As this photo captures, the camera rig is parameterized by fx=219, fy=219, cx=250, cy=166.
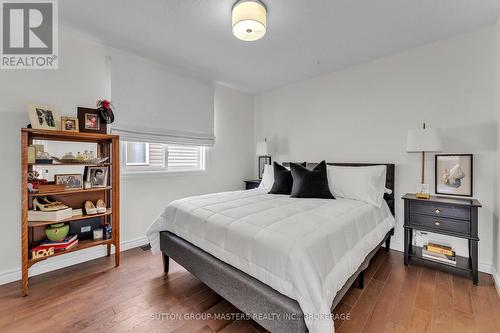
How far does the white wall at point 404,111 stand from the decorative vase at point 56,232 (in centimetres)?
315

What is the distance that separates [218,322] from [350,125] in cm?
287

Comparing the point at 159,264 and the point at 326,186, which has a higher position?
the point at 326,186

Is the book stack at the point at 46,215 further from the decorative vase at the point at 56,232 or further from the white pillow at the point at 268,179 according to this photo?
the white pillow at the point at 268,179

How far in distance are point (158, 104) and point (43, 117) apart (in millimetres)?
1249

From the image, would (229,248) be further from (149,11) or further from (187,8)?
(149,11)

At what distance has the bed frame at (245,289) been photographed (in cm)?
120

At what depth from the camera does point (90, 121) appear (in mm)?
2344

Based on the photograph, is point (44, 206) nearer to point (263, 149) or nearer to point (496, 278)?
point (263, 149)

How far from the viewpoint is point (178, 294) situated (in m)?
1.89

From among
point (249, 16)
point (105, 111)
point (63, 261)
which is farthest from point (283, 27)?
point (63, 261)

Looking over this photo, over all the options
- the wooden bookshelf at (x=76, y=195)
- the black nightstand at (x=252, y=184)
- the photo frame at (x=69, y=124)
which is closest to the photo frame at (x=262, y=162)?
the black nightstand at (x=252, y=184)

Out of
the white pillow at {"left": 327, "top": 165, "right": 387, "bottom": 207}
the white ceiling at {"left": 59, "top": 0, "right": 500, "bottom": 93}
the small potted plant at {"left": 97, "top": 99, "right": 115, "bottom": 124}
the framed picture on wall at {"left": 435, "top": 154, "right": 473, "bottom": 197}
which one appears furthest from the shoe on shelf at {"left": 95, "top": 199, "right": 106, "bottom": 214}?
the framed picture on wall at {"left": 435, "top": 154, "right": 473, "bottom": 197}

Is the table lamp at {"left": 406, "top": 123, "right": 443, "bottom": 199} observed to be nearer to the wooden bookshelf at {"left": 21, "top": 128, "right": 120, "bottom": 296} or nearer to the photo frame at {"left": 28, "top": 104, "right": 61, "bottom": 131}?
the wooden bookshelf at {"left": 21, "top": 128, "right": 120, "bottom": 296}

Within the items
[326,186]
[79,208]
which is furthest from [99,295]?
[326,186]
